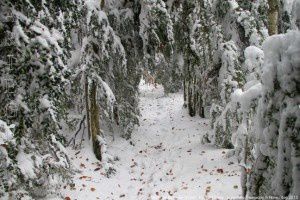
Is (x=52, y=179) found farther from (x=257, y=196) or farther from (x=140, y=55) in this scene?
(x=140, y=55)

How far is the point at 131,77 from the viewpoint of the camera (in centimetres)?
1422

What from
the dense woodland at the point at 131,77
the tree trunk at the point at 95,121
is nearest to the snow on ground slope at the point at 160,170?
the tree trunk at the point at 95,121

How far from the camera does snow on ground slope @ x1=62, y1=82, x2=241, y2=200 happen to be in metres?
9.13

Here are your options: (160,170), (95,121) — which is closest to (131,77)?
→ (95,121)

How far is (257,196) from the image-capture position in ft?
10.6

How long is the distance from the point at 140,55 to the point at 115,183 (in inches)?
217

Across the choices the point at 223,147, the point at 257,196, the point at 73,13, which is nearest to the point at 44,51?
the point at 73,13

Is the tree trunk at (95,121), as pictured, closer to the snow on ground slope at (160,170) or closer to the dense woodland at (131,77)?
the dense woodland at (131,77)

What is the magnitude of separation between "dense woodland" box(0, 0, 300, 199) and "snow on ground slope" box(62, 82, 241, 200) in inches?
21.7

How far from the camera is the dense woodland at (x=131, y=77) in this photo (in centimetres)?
279

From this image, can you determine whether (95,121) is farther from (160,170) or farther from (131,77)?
(131,77)

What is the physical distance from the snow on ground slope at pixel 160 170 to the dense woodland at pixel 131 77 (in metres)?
0.55

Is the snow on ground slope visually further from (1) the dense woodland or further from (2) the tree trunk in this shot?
(1) the dense woodland

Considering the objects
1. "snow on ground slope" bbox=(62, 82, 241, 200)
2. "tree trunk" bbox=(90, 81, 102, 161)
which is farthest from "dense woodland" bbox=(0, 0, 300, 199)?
"snow on ground slope" bbox=(62, 82, 241, 200)
